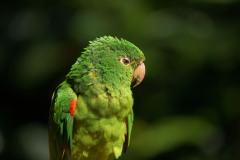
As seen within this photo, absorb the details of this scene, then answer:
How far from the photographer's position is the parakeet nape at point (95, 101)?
3.99 m

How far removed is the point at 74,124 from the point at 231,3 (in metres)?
2.78

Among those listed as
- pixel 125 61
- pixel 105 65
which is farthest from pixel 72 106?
pixel 125 61

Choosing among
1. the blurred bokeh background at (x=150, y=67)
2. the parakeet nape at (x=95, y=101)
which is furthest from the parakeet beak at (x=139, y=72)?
the blurred bokeh background at (x=150, y=67)

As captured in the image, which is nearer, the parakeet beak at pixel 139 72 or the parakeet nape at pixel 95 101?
the parakeet nape at pixel 95 101

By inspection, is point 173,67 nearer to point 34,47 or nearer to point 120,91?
point 34,47

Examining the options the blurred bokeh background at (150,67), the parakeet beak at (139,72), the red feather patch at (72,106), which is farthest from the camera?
the blurred bokeh background at (150,67)

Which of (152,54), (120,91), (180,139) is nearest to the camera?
(120,91)

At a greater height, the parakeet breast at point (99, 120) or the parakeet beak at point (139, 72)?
the parakeet beak at point (139, 72)

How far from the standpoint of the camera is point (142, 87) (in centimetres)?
644

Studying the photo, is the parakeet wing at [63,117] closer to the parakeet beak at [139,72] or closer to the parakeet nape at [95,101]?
the parakeet nape at [95,101]

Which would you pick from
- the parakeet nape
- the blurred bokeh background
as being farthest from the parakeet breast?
the blurred bokeh background

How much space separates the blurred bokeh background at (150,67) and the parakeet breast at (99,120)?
6.45ft

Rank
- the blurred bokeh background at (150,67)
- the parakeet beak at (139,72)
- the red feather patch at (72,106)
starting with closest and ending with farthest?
1. the red feather patch at (72,106)
2. the parakeet beak at (139,72)
3. the blurred bokeh background at (150,67)

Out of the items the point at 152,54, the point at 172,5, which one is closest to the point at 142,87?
the point at 152,54
